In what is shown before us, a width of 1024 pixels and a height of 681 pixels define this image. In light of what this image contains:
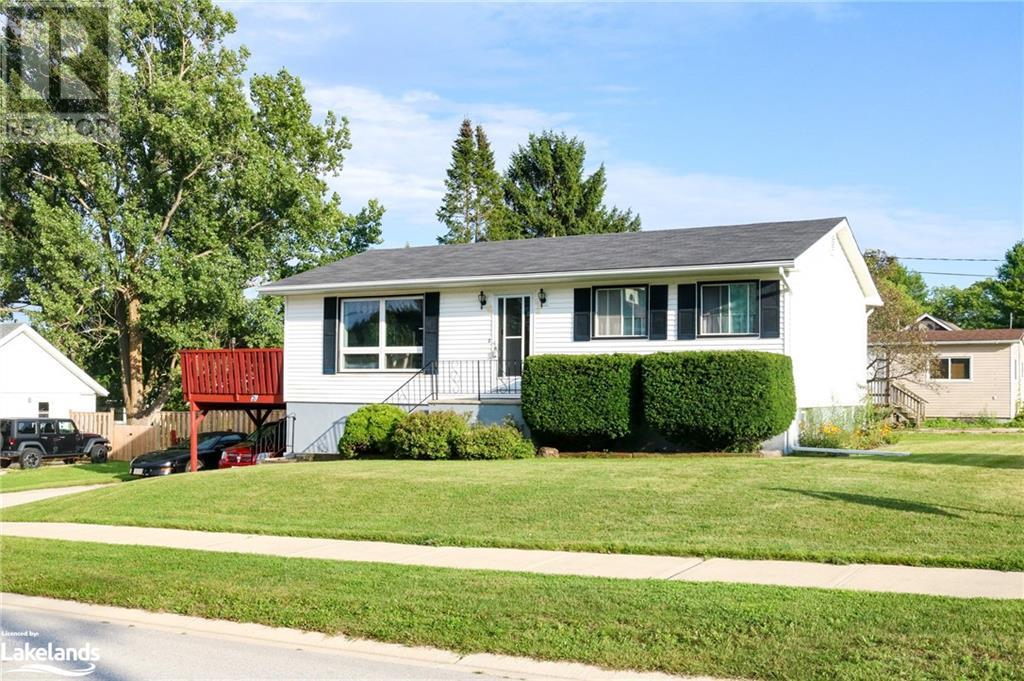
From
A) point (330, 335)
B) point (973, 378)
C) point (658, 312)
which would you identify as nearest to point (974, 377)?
point (973, 378)

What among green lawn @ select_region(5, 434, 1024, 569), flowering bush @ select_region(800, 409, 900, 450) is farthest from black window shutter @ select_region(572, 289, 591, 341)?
flowering bush @ select_region(800, 409, 900, 450)

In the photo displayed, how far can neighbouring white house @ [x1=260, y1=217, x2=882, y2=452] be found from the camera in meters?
21.0

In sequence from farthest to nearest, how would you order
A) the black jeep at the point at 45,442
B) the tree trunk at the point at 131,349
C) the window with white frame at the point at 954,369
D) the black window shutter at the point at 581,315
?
the tree trunk at the point at 131,349 < the window with white frame at the point at 954,369 < the black jeep at the point at 45,442 < the black window shutter at the point at 581,315

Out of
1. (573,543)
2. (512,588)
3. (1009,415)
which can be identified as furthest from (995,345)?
(512,588)

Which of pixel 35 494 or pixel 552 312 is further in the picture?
pixel 552 312

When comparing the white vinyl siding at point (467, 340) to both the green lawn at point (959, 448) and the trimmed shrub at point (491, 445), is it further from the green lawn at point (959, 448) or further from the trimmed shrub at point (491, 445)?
the green lawn at point (959, 448)

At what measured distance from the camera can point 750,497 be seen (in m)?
13.2

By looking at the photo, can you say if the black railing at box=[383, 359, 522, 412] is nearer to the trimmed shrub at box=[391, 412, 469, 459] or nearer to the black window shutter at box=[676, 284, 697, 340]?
the trimmed shrub at box=[391, 412, 469, 459]

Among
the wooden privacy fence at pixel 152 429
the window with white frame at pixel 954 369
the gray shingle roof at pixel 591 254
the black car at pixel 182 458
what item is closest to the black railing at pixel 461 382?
the gray shingle roof at pixel 591 254

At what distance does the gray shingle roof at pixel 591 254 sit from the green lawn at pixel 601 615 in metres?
12.4

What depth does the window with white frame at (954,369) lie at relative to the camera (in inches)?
1495

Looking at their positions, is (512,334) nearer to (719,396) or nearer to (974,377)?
(719,396)

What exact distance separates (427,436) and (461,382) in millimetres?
3301

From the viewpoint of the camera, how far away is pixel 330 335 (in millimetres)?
25156
